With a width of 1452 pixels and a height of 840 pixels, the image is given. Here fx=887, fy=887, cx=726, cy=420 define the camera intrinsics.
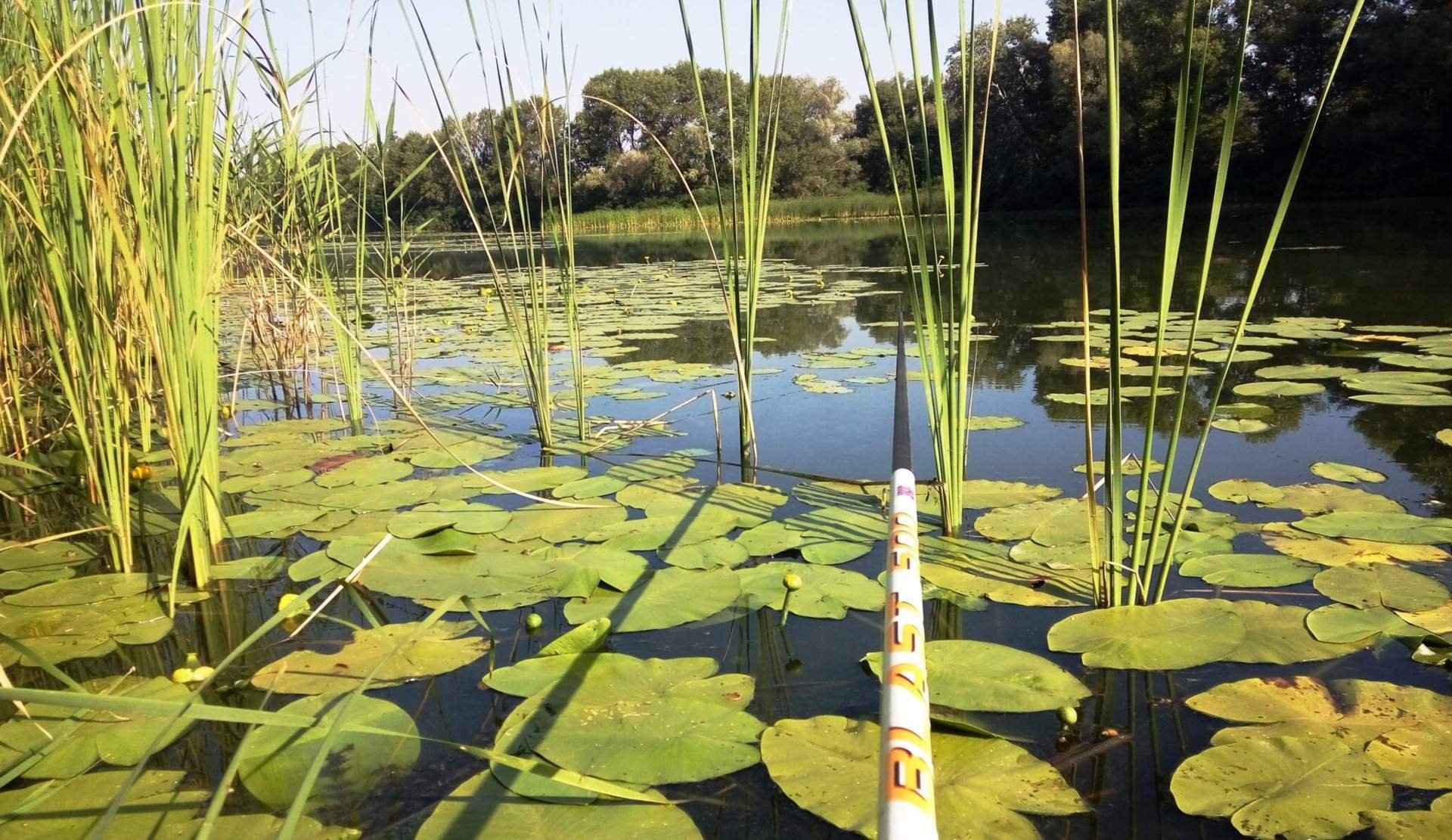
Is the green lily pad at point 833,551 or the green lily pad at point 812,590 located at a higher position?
the green lily pad at point 833,551

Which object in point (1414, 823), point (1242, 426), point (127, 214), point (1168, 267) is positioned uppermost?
point (127, 214)

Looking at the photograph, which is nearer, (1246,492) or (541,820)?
(541,820)

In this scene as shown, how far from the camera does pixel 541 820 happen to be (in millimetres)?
780

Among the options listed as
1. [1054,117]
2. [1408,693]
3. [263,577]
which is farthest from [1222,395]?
[1054,117]

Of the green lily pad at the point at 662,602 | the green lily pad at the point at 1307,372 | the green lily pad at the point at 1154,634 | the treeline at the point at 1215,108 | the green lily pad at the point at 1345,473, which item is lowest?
the green lily pad at the point at 1154,634

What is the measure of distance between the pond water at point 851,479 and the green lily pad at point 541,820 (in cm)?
1

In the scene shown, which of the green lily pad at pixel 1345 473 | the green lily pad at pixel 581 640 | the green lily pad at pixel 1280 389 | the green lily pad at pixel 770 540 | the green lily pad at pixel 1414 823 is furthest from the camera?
the green lily pad at pixel 1280 389

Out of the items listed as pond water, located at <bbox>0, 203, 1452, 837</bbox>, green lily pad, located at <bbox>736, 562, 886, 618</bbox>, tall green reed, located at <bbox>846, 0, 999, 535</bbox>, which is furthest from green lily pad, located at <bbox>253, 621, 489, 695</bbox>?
tall green reed, located at <bbox>846, 0, 999, 535</bbox>

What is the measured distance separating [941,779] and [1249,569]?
2.27ft

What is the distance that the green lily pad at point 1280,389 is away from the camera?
2316mm

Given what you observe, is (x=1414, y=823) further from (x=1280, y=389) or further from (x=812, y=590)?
(x=1280, y=389)

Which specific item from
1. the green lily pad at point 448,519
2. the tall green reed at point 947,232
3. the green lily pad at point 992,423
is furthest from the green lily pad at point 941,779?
the green lily pad at point 992,423

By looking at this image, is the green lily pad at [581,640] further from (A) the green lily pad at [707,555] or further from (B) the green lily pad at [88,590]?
(B) the green lily pad at [88,590]

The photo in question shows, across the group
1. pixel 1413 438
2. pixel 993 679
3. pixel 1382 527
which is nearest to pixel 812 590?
pixel 993 679
